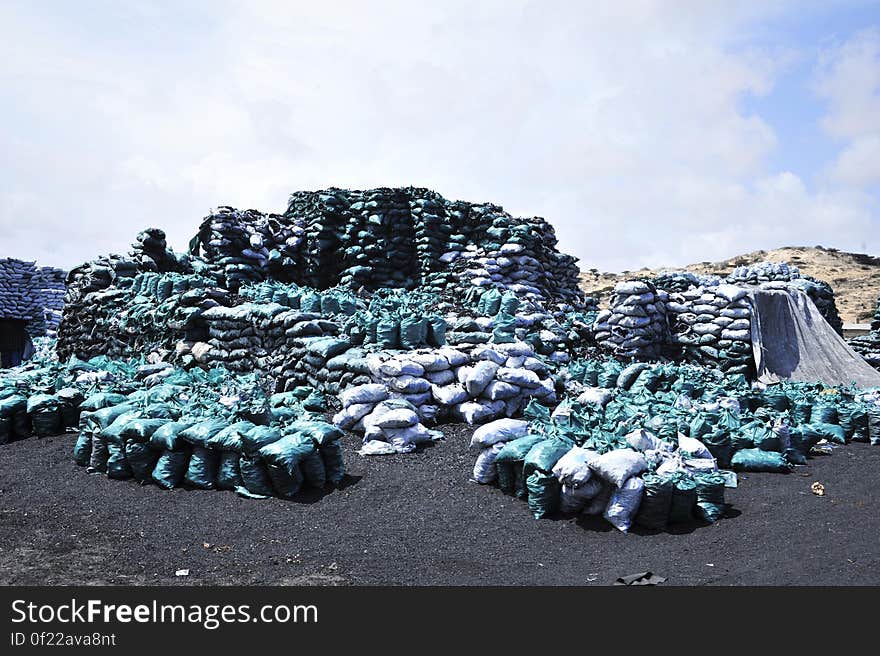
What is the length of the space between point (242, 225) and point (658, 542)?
12807 mm

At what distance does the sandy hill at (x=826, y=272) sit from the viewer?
34688mm

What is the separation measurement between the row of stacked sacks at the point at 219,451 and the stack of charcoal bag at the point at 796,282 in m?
10.4

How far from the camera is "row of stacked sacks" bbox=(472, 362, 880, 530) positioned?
17.4 feet

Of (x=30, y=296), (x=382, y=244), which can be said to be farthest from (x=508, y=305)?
(x=30, y=296)

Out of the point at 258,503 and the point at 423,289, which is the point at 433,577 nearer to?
the point at 258,503

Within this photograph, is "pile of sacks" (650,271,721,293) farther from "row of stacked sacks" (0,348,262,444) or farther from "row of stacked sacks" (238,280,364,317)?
"row of stacked sacks" (0,348,262,444)

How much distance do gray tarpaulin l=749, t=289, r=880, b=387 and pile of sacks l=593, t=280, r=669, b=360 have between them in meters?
1.55

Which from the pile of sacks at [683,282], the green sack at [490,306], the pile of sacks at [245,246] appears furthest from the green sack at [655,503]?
the pile of sacks at [245,246]

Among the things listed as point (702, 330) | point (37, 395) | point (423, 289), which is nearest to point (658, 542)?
point (37, 395)

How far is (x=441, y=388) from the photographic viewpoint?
25.8 ft

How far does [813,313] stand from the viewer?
12.4 metres

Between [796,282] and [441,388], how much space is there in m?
10.1

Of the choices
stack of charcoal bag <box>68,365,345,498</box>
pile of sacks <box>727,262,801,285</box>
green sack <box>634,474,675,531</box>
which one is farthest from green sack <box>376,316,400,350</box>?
pile of sacks <box>727,262,801,285</box>

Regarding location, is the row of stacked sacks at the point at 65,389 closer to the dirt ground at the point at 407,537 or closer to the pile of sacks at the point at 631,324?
the dirt ground at the point at 407,537
